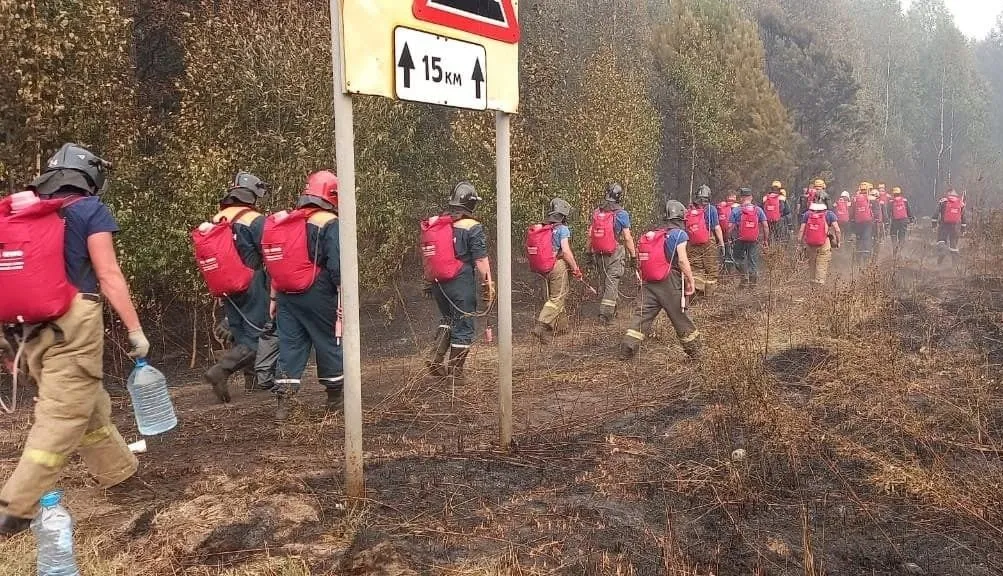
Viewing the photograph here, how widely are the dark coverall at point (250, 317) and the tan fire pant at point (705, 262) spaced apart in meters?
8.46

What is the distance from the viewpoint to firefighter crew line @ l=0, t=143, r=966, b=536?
3.31 meters

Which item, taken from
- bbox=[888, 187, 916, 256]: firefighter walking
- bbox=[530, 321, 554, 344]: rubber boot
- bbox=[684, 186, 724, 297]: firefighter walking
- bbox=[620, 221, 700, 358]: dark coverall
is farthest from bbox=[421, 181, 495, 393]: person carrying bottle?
bbox=[888, 187, 916, 256]: firefighter walking

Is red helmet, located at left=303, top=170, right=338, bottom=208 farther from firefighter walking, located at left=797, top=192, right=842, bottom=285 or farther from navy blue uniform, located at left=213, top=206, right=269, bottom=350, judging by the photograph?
firefighter walking, located at left=797, top=192, right=842, bottom=285

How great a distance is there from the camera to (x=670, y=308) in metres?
7.93

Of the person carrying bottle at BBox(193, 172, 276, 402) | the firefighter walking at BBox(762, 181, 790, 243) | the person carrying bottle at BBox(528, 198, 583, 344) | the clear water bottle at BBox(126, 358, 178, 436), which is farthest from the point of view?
the firefighter walking at BBox(762, 181, 790, 243)

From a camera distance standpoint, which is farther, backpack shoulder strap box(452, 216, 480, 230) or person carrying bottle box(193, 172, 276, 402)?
backpack shoulder strap box(452, 216, 480, 230)

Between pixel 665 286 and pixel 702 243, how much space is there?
17.5ft

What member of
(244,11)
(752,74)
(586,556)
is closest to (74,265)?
(586,556)

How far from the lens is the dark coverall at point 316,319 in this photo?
5441 mm

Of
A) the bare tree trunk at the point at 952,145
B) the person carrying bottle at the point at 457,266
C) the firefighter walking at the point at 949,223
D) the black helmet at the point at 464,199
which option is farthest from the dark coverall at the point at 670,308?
the bare tree trunk at the point at 952,145

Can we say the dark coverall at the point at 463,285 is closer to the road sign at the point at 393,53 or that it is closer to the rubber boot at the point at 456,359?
the rubber boot at the point at 456,359

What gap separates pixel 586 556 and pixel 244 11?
9.32 m

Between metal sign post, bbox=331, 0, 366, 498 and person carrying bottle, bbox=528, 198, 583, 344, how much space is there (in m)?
6.36

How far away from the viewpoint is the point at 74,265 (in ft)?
11.4
